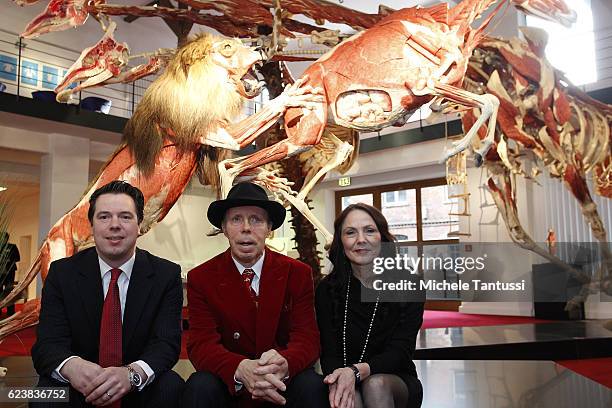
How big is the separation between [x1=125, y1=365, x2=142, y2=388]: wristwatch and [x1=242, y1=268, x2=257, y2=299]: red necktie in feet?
1.54

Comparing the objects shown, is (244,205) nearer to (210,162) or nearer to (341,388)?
(341,388)

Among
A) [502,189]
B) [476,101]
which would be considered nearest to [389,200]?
[502,189]

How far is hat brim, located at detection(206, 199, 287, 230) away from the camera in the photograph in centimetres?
195

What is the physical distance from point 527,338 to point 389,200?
270 inches

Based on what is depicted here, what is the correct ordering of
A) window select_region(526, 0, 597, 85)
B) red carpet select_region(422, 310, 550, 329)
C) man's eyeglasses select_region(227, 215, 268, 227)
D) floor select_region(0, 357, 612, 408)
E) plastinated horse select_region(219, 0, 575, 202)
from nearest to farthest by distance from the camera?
man's eyeglasses select_region(227, 215, 268, 227)
floor select_region(0, 357, 612, 408)
plastinated horse select_region(219, 0, 575, 202)
red carpet select_region(422, 310, 550, 329)
window select_region(526, 0, 597, 85)

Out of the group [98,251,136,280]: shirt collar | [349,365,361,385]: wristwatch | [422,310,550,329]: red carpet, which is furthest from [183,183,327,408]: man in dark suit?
[422,310,550,329]: red carpet

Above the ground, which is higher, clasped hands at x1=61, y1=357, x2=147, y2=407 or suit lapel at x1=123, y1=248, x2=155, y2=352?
suit lapel at x1=123, y1=248, x2=155, y2=352

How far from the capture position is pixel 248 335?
1.96 metres

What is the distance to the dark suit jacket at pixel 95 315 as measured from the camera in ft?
5.92

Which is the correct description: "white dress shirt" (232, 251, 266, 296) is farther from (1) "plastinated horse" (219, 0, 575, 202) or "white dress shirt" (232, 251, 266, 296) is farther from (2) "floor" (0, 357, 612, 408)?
(1) "plastinated horse" (219, 0, 575, 202)

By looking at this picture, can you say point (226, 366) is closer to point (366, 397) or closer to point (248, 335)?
point (248, 335)

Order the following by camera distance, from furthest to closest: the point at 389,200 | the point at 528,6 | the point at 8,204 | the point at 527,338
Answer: the point at 389,200
the point at 527,338
the point at 528,6
the point at 8,204

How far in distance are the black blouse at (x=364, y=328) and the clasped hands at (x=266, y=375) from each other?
256 mm

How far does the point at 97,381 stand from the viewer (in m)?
1.62
